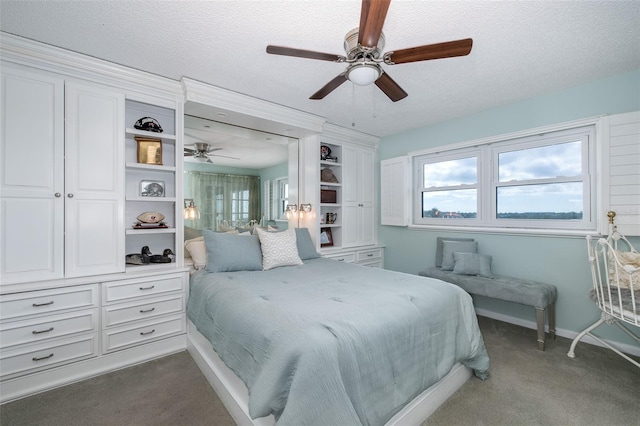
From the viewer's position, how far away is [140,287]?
2346 mm

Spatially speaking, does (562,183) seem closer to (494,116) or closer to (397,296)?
(494,116)

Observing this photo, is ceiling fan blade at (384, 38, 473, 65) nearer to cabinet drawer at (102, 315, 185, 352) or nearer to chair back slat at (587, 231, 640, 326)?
chair back slat at (587, 231, 640, 326)

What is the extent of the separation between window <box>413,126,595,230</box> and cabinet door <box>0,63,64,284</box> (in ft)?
12.8

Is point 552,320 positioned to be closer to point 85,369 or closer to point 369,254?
point 369,254

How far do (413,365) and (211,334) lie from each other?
131cm

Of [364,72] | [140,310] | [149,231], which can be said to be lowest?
[140,310]

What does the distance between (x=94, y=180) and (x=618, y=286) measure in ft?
12.6

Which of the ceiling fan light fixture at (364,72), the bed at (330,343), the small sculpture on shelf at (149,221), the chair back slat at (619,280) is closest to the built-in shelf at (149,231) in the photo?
the small sculpture on shelf at (149,221)

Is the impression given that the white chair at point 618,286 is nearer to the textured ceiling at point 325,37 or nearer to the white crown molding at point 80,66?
the textured ceiling at point 325,37

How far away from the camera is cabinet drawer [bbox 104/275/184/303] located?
2219mm

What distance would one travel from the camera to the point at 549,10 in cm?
171

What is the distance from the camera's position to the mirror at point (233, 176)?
305 centimetres

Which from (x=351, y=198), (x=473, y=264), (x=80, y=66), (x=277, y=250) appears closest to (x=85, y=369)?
(x=277, y=250)

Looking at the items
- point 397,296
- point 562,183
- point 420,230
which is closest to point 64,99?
point 397,296
